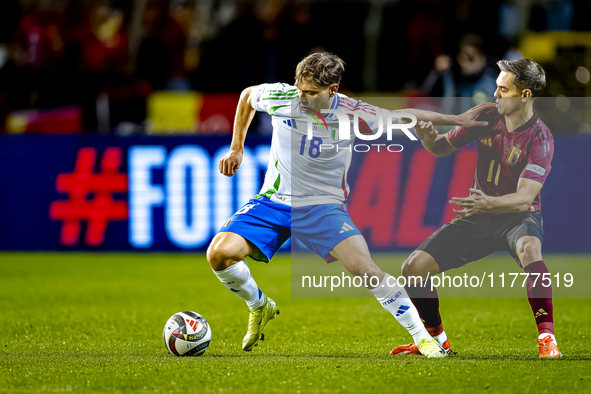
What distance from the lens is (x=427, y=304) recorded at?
5.15 m

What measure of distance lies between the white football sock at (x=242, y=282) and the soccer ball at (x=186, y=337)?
34cm

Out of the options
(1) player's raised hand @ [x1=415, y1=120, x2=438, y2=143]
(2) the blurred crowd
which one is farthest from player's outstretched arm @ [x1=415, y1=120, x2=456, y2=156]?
(2) the blurred crowd

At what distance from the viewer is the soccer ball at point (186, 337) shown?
16.5ft

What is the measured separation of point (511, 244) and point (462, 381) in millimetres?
1121

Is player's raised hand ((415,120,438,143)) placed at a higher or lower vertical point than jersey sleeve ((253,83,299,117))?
lower

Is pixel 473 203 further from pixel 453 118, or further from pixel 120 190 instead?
pixel 120 190

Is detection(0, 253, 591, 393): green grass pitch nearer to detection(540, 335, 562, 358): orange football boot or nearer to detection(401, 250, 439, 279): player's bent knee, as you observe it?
detection(540, 335, 562, 358): orange football boot

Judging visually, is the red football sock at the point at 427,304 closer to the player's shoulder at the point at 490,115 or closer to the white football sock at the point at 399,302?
the white football sock at the point at 399,302

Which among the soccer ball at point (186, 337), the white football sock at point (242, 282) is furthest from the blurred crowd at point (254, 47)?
the soccer ball at point (186, 337)

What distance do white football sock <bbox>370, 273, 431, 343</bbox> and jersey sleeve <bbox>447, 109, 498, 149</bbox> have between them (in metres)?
1.08

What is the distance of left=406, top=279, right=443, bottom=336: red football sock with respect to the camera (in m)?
5.15

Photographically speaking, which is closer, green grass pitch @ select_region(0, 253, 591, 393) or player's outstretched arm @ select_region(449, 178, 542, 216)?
green grass pitch @ select_region(0, 253, 591, 393)

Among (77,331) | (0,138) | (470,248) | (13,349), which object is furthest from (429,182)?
(0,138)

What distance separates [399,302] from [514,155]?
48.8 inches
